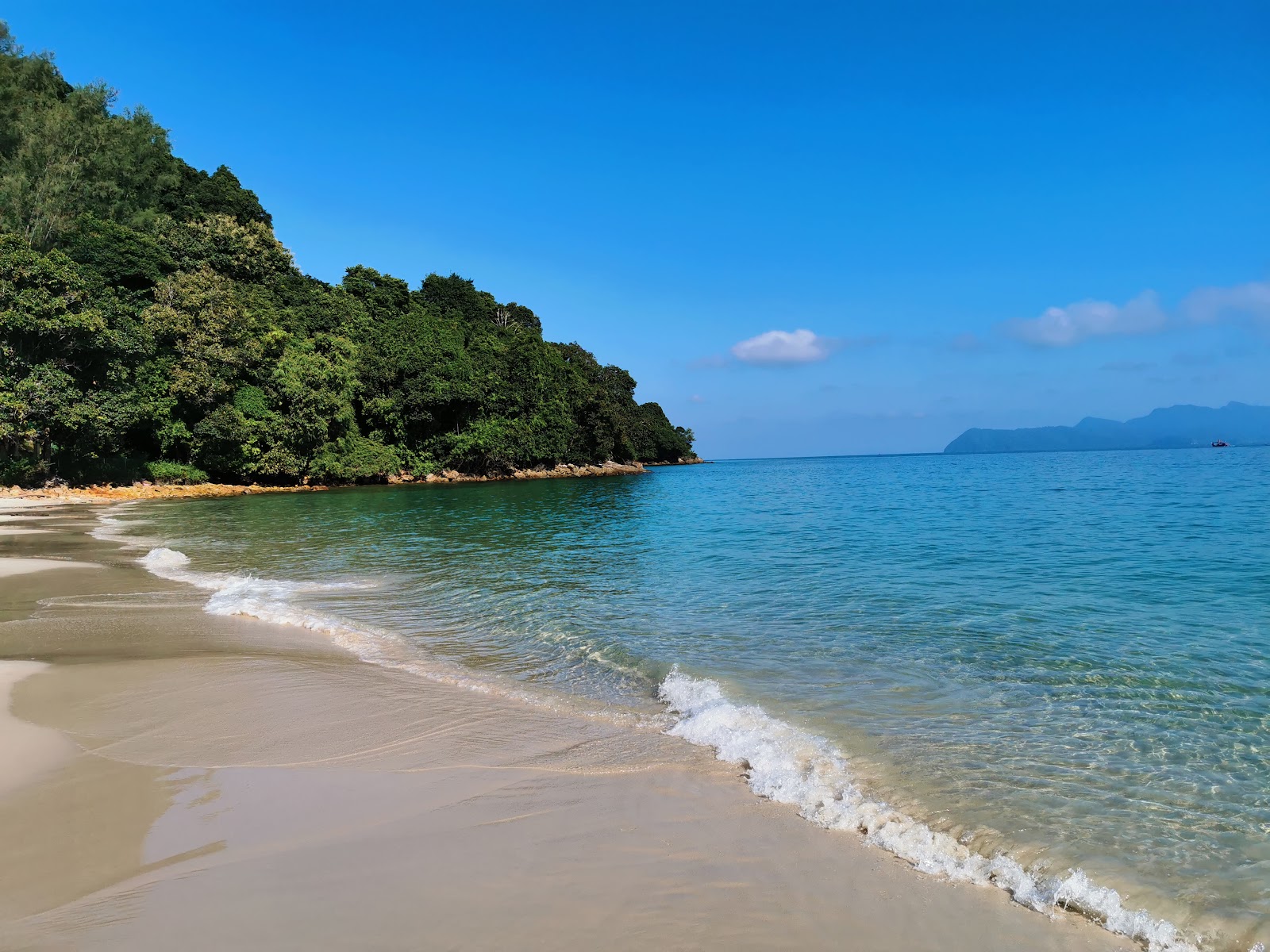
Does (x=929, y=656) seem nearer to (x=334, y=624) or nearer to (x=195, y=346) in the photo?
(x=334, y=624)

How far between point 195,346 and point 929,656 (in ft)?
147

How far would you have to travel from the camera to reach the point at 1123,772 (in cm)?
476

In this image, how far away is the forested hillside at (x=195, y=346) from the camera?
109ft

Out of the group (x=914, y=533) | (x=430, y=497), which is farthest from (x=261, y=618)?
(x=430, y=497)

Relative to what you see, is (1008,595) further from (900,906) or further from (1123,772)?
(900,906)

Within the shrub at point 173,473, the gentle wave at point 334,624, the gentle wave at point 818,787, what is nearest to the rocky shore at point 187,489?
the shrub at point 173,473

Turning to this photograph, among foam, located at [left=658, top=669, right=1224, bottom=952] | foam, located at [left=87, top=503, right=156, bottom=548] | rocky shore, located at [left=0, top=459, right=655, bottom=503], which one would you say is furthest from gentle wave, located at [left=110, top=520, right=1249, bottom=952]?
rocky shore, located at [left=0, top=459, right=655, bottom=503]

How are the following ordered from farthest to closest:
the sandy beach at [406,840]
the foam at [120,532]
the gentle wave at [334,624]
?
the foam at [120,532] < the gentle wave at [334,624] < the sandy beach at [406,840]

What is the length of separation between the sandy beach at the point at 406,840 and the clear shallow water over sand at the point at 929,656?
21.0 inches

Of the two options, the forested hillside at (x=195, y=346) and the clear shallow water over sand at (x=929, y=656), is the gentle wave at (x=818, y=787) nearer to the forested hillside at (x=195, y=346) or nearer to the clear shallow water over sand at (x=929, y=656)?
the clear shallow water over sand at (x=929, y=656)

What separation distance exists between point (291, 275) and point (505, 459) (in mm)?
25615

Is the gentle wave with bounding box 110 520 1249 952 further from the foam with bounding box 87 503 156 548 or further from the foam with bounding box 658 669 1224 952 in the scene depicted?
the foam with bounding box 87 503 156 548

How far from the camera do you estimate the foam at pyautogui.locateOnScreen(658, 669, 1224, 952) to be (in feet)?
10.8

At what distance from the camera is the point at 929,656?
7707 millimetres
